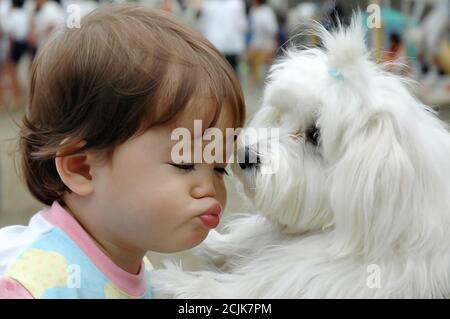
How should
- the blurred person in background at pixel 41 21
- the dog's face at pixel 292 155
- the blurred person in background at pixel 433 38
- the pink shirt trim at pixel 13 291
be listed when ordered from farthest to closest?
the blurred person in background at pixel 433 38 < the blurred person in background at pixel 41 21 < the dog's face at pixel 292 155 < the pink shirt trim at pixel 13 291

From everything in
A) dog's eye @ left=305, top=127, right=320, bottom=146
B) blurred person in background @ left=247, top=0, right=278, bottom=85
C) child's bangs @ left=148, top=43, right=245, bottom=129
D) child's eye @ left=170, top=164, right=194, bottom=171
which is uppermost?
child's bangs @ left=148, top=43, right=245, bottom=129

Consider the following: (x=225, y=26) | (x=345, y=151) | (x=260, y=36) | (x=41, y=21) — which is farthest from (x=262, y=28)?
(x=345, y=151)

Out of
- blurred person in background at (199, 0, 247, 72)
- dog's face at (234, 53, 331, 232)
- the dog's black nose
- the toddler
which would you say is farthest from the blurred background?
the toddler

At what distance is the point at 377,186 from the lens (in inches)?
64.1

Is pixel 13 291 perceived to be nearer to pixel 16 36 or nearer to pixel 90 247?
pixel 90 247

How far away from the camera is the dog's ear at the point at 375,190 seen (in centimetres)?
161

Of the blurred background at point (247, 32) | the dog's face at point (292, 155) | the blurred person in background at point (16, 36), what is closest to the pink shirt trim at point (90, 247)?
the dog's face at point (292, 155)

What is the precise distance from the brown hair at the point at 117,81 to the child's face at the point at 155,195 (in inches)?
1.7

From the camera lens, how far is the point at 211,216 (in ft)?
5.38

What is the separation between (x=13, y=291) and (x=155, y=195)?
35 cm

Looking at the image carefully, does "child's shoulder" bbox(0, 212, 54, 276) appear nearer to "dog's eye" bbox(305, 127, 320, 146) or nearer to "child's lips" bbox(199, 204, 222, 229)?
"child's lips" bbox(199, 204, 222, 229)

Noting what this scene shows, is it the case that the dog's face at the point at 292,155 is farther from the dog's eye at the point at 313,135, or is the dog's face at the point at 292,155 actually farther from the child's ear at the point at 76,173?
the child's ear at the point at 76,173

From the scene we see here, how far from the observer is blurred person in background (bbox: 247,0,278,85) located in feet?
41.5

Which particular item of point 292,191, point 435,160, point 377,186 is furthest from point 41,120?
point 435,160
